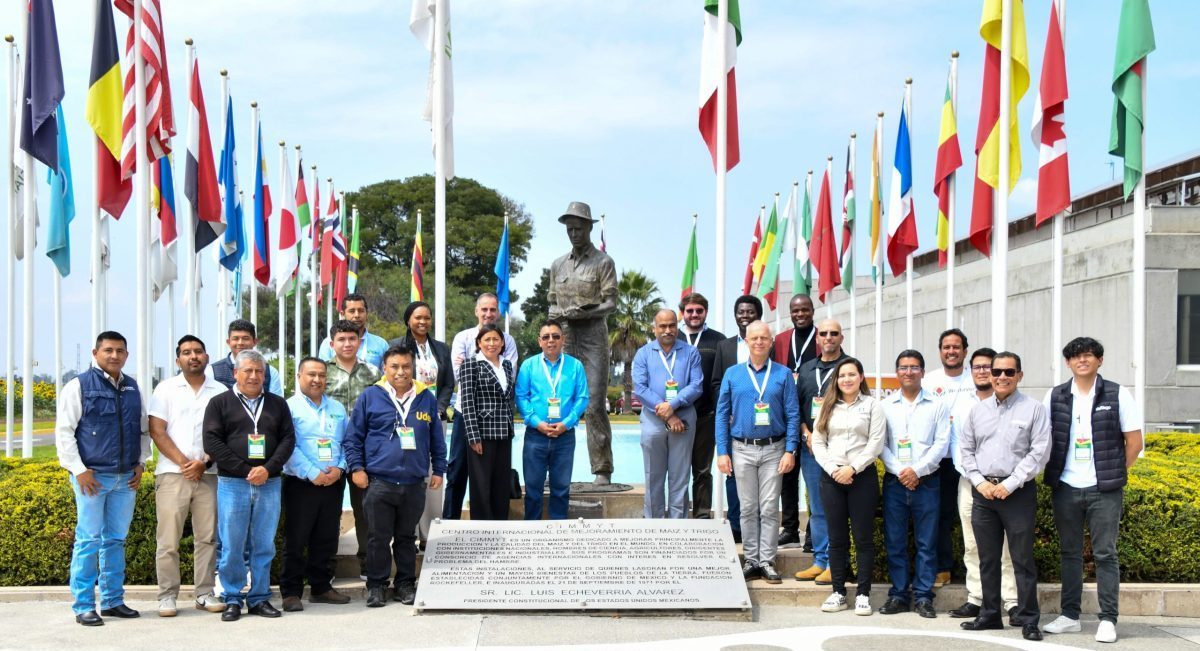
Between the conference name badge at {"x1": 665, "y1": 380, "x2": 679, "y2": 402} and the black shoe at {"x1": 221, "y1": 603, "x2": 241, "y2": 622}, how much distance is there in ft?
11.2

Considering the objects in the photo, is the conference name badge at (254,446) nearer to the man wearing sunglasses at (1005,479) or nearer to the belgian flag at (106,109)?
the belgian flag at (106,109)

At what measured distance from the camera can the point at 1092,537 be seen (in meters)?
6.22

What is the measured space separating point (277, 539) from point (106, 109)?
4058 mm

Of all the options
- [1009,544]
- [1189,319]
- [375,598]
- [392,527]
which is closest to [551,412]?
[392,527]

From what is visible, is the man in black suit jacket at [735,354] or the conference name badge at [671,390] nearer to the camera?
the conference name badge at [671,390]

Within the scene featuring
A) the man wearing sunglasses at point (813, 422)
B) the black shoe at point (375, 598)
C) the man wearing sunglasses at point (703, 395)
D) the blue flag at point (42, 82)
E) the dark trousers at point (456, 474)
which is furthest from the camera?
the blue flag at point (42, 82)

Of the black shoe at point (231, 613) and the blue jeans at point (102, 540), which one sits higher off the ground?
the blue jeans at point (102, 540)

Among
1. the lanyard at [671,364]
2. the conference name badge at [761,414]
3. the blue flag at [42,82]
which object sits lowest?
the conference name badge at [761,414]

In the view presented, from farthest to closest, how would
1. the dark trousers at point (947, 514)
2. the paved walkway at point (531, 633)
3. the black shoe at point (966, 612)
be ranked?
the dark trousers at point (947, 514)
the black shoe at point (966, 612)
the paved walkway at point (531, 633)

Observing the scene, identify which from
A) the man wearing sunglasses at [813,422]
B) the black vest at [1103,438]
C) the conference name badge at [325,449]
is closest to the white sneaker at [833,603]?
the man wearing sunglasses at [813,422]

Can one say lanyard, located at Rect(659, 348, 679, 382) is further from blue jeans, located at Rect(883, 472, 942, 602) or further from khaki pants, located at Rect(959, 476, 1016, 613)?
khaki pants, located at Rect(959, 476, 1016, 613)

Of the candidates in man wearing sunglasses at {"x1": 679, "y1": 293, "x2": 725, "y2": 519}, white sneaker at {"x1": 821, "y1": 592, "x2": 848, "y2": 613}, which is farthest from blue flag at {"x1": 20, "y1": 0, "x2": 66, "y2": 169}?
white sneaker at {"x1": 821, "y1": 592, "x2": 848, "y2": 613}

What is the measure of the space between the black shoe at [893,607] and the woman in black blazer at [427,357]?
3.64 m

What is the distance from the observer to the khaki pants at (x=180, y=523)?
6.46m
